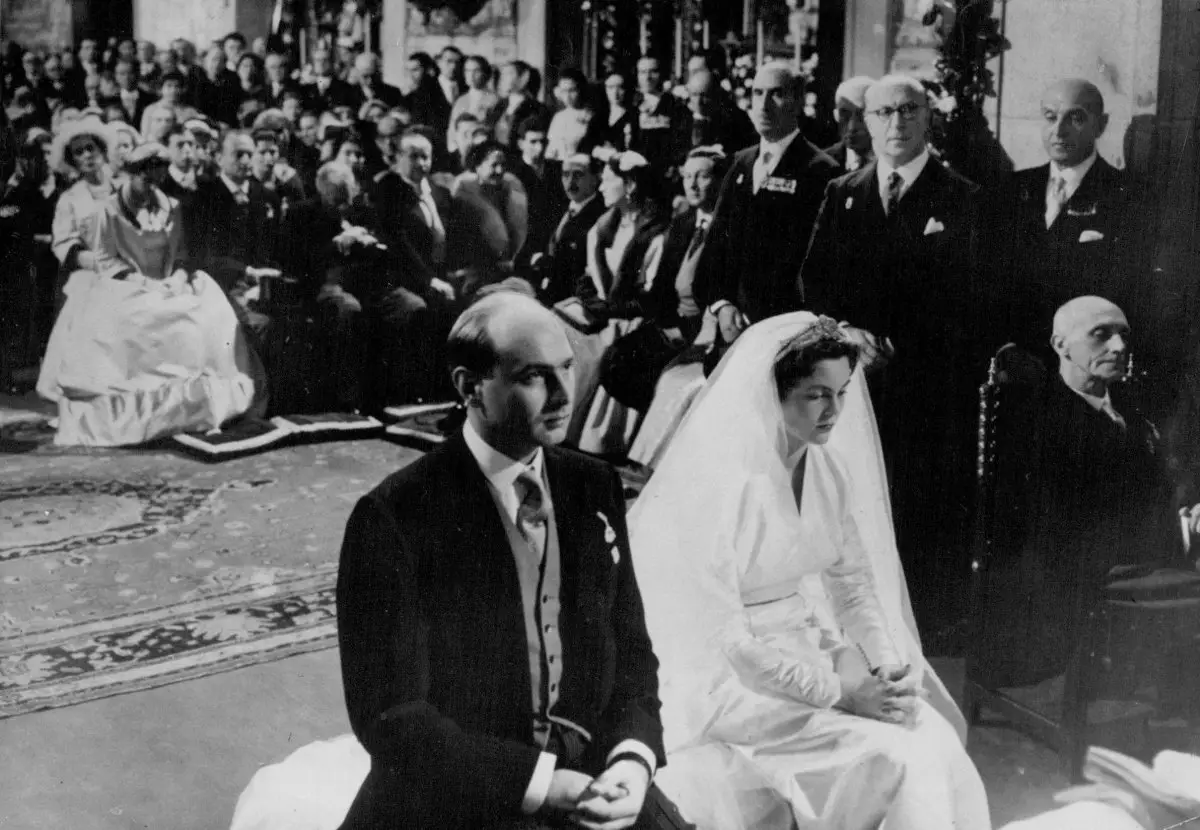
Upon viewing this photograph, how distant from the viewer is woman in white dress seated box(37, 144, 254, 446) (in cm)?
341

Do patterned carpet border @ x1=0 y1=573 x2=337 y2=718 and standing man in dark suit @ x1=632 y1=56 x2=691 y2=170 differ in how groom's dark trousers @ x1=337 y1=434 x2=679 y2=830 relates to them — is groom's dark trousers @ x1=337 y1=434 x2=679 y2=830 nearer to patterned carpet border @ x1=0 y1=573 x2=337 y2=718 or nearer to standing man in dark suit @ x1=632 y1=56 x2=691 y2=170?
patterned carpet border @ x1=0 y1=573 x2=337 y2=718

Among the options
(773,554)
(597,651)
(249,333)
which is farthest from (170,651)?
(773,554)

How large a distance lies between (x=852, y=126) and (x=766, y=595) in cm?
132

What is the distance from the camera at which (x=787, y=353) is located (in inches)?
140

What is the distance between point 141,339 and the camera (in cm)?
351

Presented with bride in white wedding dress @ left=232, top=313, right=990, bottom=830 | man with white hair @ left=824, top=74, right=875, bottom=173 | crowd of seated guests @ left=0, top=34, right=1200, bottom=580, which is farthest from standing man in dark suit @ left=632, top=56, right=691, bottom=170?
bride in white wedding dress @ left=232, top=313, right=990, bottom=830

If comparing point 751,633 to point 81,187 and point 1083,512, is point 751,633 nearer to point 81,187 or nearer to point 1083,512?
point 1083,512

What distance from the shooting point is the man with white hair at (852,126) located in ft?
12.6

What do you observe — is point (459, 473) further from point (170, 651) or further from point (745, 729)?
point (745, 729)

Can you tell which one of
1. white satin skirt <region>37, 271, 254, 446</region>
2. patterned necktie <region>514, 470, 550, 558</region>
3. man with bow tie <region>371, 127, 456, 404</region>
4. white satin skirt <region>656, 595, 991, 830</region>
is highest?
man with bow tie <region>371, 127, 456, 404</region>

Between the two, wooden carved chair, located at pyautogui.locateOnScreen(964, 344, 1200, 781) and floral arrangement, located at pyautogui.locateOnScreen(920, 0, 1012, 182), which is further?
wooden carved chair, located at pyautogui.locateOnScreen(964, 344, 1200, 781)

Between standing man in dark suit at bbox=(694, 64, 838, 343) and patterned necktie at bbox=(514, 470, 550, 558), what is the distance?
1.12 metres

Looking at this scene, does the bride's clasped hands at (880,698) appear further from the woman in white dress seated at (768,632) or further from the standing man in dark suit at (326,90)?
the standing man in dark suit at (326,90)

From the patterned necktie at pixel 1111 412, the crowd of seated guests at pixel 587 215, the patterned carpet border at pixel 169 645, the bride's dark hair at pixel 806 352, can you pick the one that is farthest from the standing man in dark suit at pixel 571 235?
the patterned necktie at pixel 1111 412
